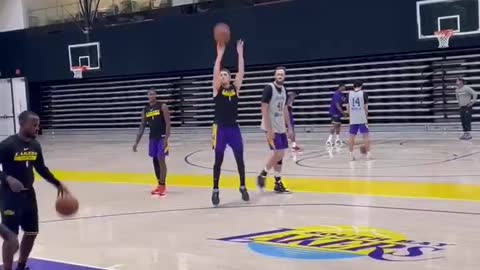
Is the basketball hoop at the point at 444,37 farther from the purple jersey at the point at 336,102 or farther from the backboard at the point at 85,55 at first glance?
the backboard at the point at 85,55

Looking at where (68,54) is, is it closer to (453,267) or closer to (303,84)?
(303,84)

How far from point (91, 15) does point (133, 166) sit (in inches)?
594

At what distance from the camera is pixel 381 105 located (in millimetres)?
23188

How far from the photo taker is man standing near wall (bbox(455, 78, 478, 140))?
19.2 meters

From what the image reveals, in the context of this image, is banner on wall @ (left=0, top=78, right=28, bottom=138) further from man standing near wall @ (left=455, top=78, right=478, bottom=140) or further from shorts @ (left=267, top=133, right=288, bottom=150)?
shorts @ (left=267, top=133, right=288, bottom=150)

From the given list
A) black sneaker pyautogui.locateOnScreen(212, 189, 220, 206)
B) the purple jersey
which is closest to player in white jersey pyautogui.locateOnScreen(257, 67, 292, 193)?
black sneaker pyautogui.locateOnScreen(212, 189, 220, 206)

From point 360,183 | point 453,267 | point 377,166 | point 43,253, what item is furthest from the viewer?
point 377,166

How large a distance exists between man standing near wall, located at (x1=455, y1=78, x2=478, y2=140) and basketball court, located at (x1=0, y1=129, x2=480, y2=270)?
3.41 metres

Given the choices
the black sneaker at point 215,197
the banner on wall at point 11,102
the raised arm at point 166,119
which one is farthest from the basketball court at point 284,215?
the banner on wall at point 11,102

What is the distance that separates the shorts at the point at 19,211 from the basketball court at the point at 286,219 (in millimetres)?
744

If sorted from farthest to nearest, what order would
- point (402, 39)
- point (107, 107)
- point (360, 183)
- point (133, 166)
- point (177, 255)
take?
point (107, 107) → point (402, 39) → point (133, 166) → point (360, 183) → point (177, 255)

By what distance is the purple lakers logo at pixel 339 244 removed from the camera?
641 centimetres

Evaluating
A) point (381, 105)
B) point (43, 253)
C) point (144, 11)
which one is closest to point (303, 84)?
point (381, 105)

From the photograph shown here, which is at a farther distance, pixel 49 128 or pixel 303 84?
pixel 49 128
